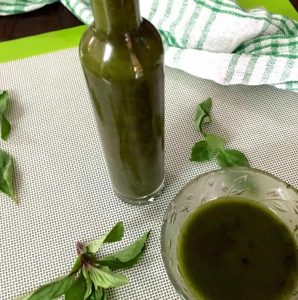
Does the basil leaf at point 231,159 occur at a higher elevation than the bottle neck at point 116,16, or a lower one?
lower

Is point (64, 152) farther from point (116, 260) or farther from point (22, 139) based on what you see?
point (116, 260)

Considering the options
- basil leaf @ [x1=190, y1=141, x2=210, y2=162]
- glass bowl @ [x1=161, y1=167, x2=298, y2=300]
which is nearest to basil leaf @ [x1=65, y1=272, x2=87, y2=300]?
glass bowl @ [x1=161, y1=167, x2=298, y2=300]

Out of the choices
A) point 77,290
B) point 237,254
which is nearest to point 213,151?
point 237,254

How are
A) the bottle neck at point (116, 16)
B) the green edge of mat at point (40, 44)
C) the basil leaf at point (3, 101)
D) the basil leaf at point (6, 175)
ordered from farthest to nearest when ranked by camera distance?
the green edge of mat at point (40, 44) → the basil leaf at point (3, 101) → the basil leaf at point (6, 175) → the bottle neck at point (116, 16)

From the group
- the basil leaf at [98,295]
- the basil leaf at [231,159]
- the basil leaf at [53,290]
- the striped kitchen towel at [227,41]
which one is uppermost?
the striped kitchen towel at [227,41]

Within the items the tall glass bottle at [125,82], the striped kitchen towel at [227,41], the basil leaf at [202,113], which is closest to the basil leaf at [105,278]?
the tall glass bottle at [125,82]

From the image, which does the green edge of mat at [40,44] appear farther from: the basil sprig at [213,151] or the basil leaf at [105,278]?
the basil leaf at [105,278]

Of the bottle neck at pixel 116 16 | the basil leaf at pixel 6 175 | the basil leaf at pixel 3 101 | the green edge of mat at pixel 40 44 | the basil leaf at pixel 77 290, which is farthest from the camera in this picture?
the green edge of mat at pixel 40 44

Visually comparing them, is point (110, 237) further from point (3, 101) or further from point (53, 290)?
point (3, 101)
